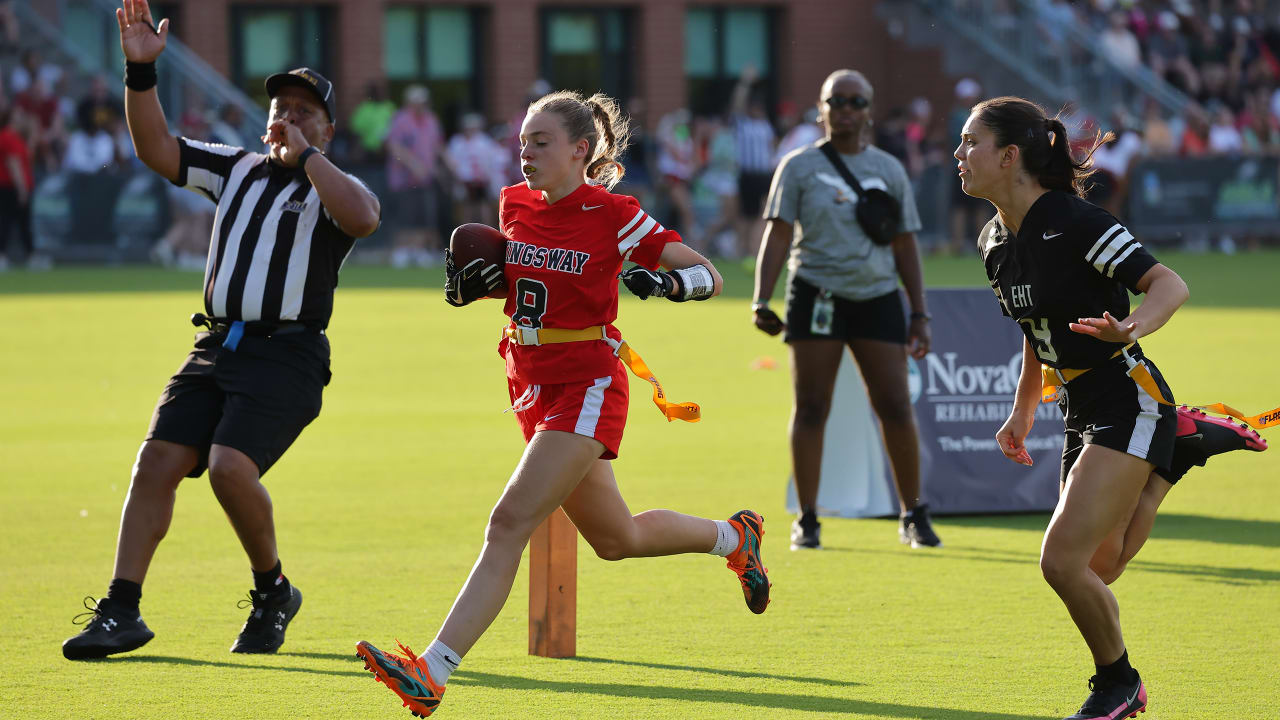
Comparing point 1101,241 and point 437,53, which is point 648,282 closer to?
point 1101,241

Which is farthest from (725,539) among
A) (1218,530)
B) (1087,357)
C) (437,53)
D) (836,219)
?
(437,53)

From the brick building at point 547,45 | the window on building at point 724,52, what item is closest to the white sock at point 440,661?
the brick building at point 547,45

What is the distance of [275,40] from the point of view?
1291 inches

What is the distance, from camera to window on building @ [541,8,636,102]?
34.7 m

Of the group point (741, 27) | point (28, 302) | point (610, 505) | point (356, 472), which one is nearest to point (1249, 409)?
point (356, 472)

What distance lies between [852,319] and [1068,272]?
300 cm

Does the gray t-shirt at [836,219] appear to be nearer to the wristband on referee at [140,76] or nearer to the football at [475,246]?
the football at [475,246]

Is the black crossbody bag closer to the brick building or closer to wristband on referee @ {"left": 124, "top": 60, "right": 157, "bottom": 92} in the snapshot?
wristband on referee @ {"left": 124, "top": 60, "right": 157, "bottom": 92}

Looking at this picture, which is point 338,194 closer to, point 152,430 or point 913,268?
point 152,430

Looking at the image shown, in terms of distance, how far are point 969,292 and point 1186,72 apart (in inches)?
1028

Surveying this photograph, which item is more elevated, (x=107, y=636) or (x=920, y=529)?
(x=107, y=636)

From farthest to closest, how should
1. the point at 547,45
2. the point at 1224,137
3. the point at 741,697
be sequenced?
1. the point at 547,45
2. the point at 1224,137
3. the point at 741,697

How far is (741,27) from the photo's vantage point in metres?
36.1

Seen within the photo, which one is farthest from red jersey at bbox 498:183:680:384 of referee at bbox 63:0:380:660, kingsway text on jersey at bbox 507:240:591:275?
referee at bbox 63:0:380:660
